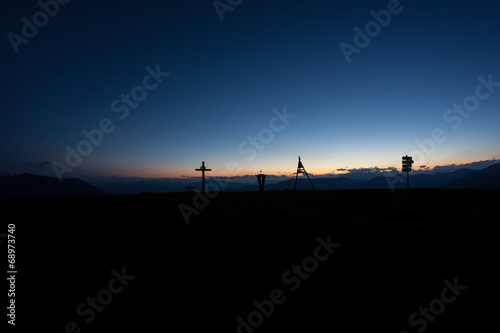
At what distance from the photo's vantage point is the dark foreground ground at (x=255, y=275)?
5.87 metres

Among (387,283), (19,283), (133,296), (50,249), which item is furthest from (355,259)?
(50,249)

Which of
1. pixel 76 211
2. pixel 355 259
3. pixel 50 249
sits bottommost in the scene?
pixel 355 259

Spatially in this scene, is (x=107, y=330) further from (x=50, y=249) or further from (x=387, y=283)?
(x=387, y=283)

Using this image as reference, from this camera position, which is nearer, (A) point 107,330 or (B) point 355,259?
(A) point 107,330

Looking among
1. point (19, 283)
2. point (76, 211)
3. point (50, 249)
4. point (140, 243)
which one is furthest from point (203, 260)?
point (76, 211)

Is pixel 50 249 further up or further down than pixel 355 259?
further up

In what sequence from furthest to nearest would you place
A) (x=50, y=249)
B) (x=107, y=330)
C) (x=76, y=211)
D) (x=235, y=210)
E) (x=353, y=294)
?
(x=235, y=210) < (x=76, y=211) < (x=50, y=249) < (x=353, y=294) < (x=107, y=330)

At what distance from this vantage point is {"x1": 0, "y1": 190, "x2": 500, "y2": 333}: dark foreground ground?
587 centimetres

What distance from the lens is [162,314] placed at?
19.9 feet

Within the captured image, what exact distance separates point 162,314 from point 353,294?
5199 millimetres

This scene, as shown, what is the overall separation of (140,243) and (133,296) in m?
3.48

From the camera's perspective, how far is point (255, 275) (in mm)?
7707

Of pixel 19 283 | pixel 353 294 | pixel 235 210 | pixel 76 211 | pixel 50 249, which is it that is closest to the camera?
pixel 353 294

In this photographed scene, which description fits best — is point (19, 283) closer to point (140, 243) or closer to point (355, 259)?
point (140, 243)
